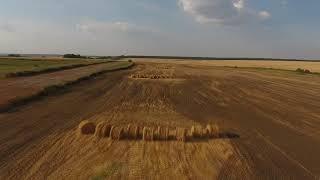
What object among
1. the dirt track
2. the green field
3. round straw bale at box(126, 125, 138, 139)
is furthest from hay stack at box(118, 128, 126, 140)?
the green field

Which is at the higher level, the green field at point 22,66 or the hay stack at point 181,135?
the hay stack at point 181,135

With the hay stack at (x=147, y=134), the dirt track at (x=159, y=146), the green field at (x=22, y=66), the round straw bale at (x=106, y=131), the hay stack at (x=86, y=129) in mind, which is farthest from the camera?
the green field at (x=22, y=66)

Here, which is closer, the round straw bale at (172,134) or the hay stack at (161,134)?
the hay stack at (161,134)

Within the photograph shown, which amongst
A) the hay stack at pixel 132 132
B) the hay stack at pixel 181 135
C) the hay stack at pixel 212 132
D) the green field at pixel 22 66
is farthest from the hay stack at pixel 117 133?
the green field at pixel 22 66

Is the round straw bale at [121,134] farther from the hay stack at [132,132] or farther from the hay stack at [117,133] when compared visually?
the hay stack at [132,132]

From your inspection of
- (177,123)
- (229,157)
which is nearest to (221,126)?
(177,123)

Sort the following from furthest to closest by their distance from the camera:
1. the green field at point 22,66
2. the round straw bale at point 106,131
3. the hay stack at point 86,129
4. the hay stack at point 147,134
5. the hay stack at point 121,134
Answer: the green field at point 22,66
the hay stack at point 86,129
the round straw bale at point 106,131
the hay stack at point 121,134
the hay stack at point 147,134

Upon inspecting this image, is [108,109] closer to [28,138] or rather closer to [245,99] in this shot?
[28,138]

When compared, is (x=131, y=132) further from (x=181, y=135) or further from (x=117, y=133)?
(x=181, y=135)
